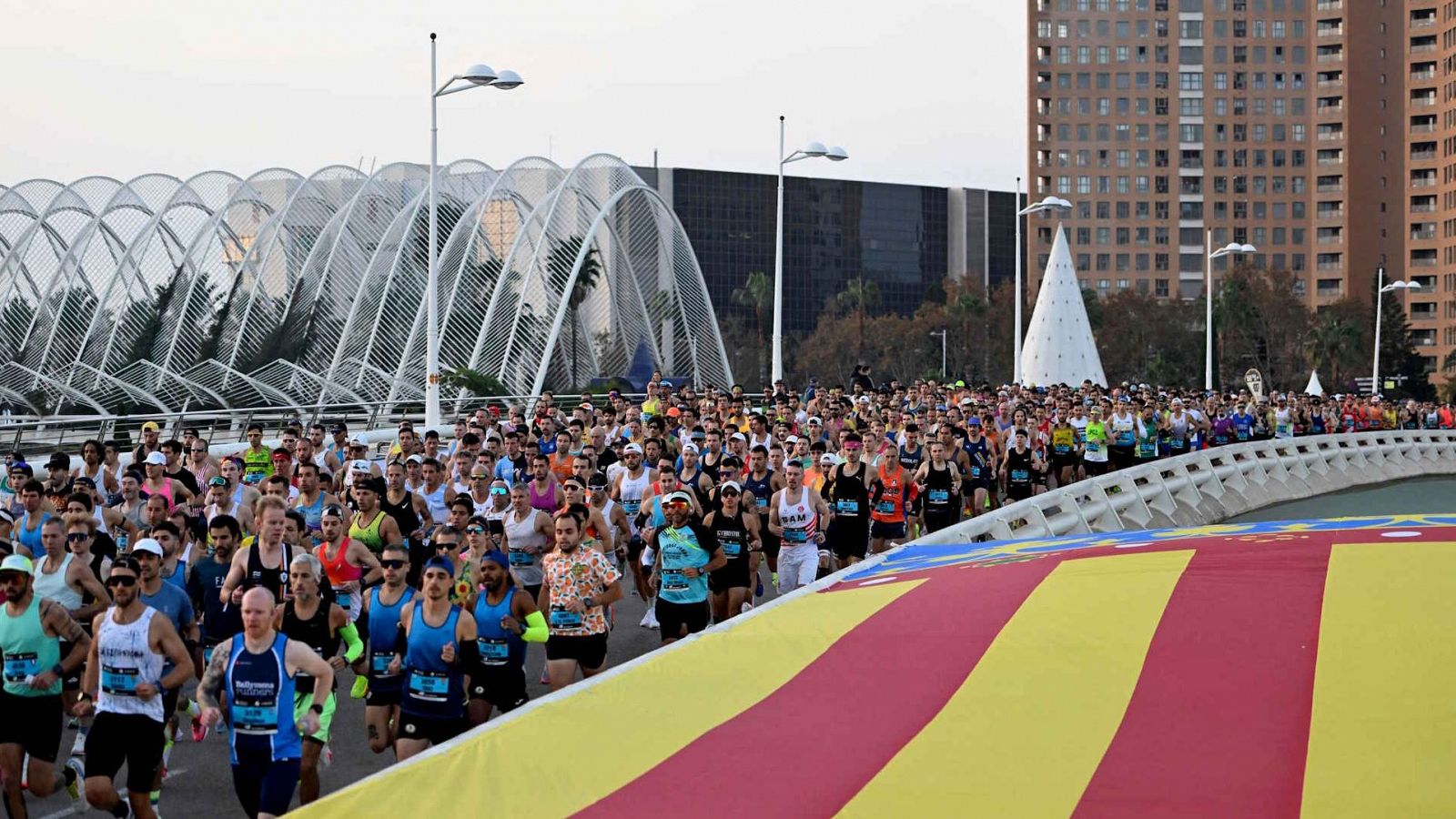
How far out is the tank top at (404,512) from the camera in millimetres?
13984

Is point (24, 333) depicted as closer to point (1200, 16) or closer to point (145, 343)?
point (145, 343)

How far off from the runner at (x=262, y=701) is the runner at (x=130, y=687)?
16.9 inches

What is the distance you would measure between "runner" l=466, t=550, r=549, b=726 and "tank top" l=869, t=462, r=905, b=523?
7.09 metres

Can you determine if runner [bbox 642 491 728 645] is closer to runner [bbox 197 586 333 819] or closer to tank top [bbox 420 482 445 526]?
tank top [bbox 420 482 445 526]

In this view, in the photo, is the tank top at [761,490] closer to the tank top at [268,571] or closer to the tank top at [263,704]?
the tank top at [268,571]

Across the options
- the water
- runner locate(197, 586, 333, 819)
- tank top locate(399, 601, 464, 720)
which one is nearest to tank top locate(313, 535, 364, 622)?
tank top locate(399, 601, 464, 720)

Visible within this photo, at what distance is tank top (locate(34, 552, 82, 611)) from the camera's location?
33.5ft

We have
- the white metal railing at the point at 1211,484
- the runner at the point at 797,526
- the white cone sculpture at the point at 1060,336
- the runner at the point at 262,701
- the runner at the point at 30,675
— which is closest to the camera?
the runner at the point at 262,701

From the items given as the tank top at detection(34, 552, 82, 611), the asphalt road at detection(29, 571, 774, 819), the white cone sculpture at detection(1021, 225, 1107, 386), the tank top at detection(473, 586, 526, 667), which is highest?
the white cone sculpture at detection(1021, 225, 1107, 386)

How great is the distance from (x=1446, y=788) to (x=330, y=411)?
135 ft

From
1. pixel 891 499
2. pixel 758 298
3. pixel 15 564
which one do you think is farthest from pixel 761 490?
pixel 758 298

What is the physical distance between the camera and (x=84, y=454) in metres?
16.2

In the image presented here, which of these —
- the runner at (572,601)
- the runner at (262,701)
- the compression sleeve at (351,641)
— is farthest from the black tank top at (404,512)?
the runner at (262,701)

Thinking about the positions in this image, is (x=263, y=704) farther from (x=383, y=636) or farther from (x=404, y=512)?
(x=404, y=512)
